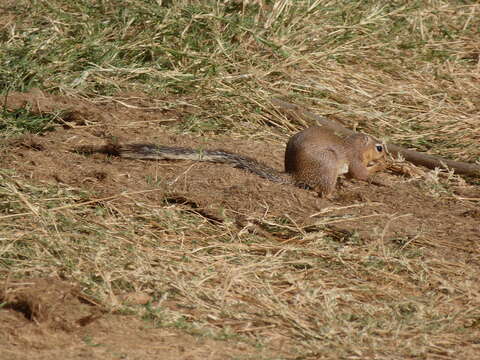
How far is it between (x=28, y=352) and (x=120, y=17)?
498cm

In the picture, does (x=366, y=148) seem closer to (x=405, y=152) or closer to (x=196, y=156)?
(x=405, y=152)

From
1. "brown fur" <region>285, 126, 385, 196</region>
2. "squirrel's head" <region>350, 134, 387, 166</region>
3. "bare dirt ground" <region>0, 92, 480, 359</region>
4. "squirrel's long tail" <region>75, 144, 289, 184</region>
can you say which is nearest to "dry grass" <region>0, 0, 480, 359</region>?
"bare dirt ground" <region>0, 92, 480, 359</region>

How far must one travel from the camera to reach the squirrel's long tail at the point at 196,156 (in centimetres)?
617

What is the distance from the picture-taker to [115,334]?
412 centimetres

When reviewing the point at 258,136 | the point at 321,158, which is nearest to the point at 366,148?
the point at 321,158

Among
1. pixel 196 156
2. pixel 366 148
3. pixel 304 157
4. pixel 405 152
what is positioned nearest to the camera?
pixel 304 157

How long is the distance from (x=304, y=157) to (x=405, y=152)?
1343 mm

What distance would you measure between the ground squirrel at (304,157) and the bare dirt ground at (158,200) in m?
0.08

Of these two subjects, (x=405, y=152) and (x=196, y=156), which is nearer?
(x=196, y=156)

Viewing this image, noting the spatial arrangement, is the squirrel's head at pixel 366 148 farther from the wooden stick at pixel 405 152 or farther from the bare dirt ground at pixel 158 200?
the wooden stick at pixel 405 152

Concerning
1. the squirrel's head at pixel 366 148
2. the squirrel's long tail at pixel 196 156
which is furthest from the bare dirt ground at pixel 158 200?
the squirrel's head at pixel 366 148

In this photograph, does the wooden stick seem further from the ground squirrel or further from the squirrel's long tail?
the squirrel's long tail

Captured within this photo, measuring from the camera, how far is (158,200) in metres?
5.71

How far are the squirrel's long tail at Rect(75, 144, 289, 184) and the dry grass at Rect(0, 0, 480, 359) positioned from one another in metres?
0.64
